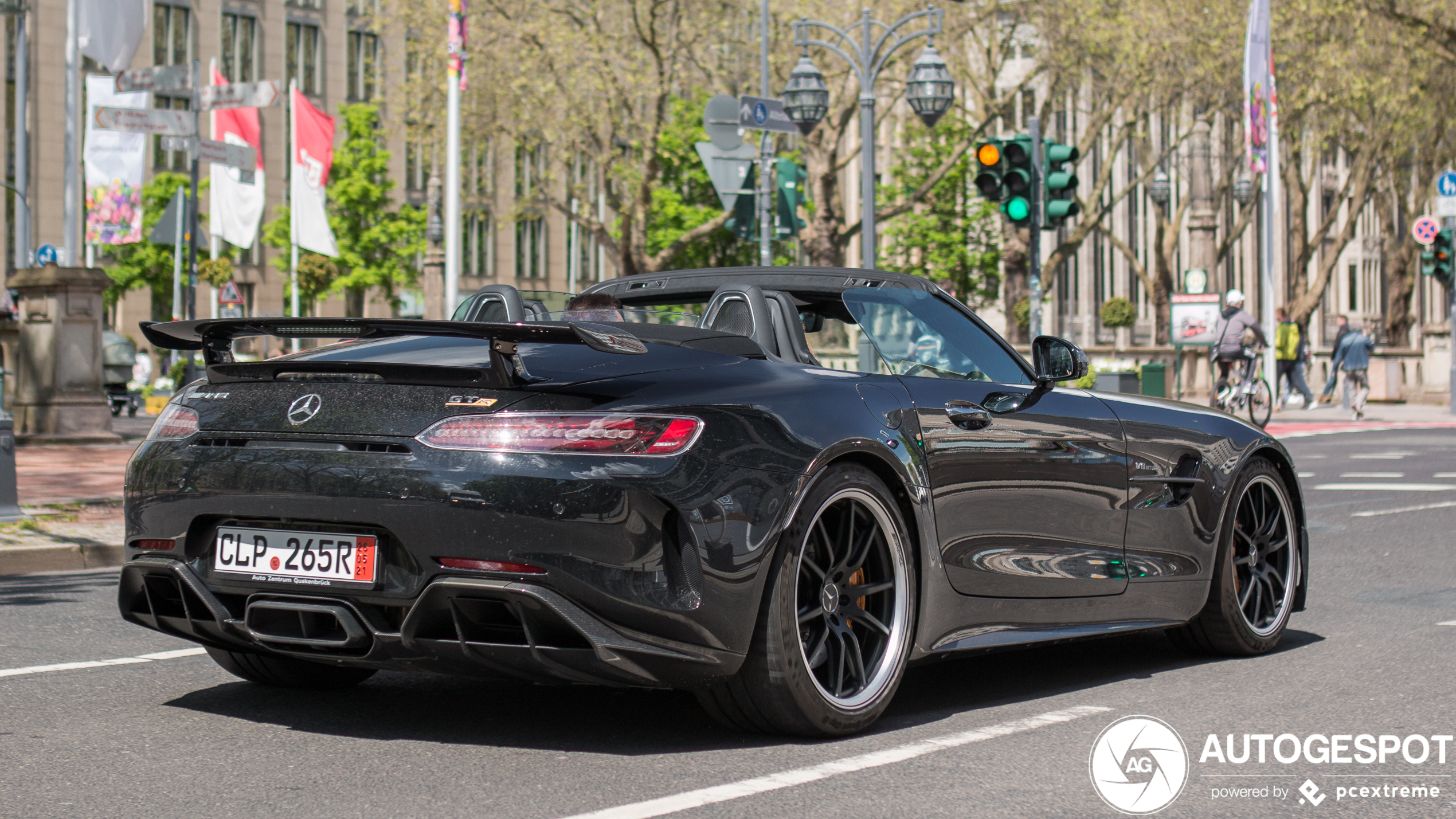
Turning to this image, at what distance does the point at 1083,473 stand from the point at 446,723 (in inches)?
83.3

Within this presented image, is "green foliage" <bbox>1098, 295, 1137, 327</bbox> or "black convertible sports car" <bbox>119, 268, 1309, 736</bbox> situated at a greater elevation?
"green foliage" <bbox>1098, 295, 1137, 327</bbox>

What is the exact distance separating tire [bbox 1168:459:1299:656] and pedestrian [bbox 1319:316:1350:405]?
24.6 m

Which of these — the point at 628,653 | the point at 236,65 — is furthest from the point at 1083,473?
the point at 236,65

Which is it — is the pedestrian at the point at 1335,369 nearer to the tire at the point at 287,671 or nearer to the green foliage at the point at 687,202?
Result: the green foliage at the point at 687,202

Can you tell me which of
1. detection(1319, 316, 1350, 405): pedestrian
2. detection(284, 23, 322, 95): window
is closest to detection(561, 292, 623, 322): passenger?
detection(1319, 316, 1350, 405): pedestrian

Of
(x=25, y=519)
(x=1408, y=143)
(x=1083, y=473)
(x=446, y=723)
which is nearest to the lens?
(x=446, y=723)

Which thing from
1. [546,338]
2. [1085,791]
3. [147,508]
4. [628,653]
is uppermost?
[546,338]

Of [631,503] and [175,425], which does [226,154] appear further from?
[631,503]

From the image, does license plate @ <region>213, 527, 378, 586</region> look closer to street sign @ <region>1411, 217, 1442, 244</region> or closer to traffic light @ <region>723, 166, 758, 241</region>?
traffic light @ <region>723, 166, 758, 241</region>

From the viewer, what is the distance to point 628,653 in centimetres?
414

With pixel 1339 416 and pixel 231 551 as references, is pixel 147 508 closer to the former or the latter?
pixel 231 551

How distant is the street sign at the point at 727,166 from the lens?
20.0 meters

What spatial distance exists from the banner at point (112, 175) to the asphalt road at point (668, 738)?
37.6 meters

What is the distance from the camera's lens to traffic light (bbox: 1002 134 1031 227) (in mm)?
16828
